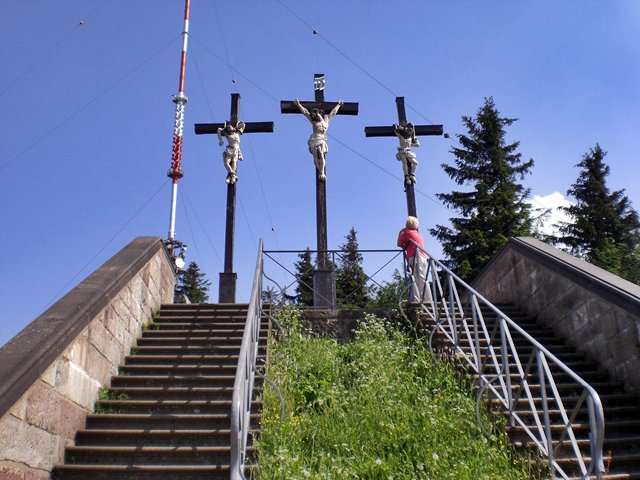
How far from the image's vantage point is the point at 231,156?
12211 millimetres

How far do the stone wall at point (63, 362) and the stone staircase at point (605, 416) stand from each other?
3881mm

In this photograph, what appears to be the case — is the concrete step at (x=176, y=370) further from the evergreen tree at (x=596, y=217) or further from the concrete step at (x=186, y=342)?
the evergreen tree at (x=596, y=217)

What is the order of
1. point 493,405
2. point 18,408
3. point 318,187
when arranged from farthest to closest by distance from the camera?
point 318,187
point 493,405
point 18,408

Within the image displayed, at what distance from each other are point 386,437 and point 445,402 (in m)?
1.01

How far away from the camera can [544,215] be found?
19.1 m

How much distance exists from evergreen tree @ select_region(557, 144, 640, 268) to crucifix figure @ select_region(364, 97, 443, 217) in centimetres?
1207

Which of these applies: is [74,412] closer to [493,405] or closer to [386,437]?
[386,437]

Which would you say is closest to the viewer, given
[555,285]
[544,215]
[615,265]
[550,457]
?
[550,457]

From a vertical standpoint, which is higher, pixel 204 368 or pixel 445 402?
pixel 204 368

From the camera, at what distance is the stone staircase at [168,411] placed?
16.7ft

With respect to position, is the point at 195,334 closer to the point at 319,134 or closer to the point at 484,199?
the point at 319,134

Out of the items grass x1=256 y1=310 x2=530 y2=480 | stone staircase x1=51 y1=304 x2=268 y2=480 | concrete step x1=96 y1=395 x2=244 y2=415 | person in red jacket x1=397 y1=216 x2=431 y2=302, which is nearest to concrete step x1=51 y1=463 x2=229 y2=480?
stone staircase x1=51 y1=304 x2=268 y2=480

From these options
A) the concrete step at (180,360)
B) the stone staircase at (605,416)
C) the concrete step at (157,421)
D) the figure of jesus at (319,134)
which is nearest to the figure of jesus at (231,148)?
the figure of jesus at (319,134)

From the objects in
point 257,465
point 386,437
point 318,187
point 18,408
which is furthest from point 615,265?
point 18,408
